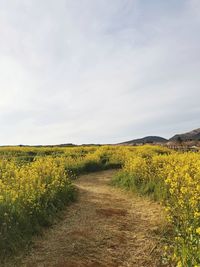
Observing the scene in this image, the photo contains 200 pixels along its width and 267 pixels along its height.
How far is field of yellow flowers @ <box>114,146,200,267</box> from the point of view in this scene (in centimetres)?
553

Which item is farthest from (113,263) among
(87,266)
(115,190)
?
(115,190)

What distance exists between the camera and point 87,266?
6398 mm

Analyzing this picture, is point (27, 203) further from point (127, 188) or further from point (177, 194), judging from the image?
point (127, 188)

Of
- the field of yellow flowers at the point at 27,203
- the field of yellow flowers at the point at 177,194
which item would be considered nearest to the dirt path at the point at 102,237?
the field of yellow flowers at the point at 27,203

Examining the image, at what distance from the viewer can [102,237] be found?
7.78m

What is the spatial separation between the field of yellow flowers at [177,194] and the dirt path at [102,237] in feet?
1.50

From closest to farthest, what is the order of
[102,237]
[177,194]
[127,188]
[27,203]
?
[102,237], [27,203], [177,194], [127,188]

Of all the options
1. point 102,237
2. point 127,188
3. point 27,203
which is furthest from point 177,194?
point 127,188

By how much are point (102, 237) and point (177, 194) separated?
7.08 feet

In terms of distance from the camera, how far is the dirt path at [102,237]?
6664mm

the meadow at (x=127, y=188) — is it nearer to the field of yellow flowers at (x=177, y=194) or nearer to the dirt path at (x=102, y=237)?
the field of yellow flowers at (x=177, y=194)

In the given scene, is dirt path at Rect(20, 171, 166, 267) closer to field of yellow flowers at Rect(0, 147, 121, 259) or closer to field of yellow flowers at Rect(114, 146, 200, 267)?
field of yellow flowers at Rect(0, 147, 121, 259)

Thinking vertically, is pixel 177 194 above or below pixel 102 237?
above

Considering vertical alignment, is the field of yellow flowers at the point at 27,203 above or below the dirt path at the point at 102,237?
above
